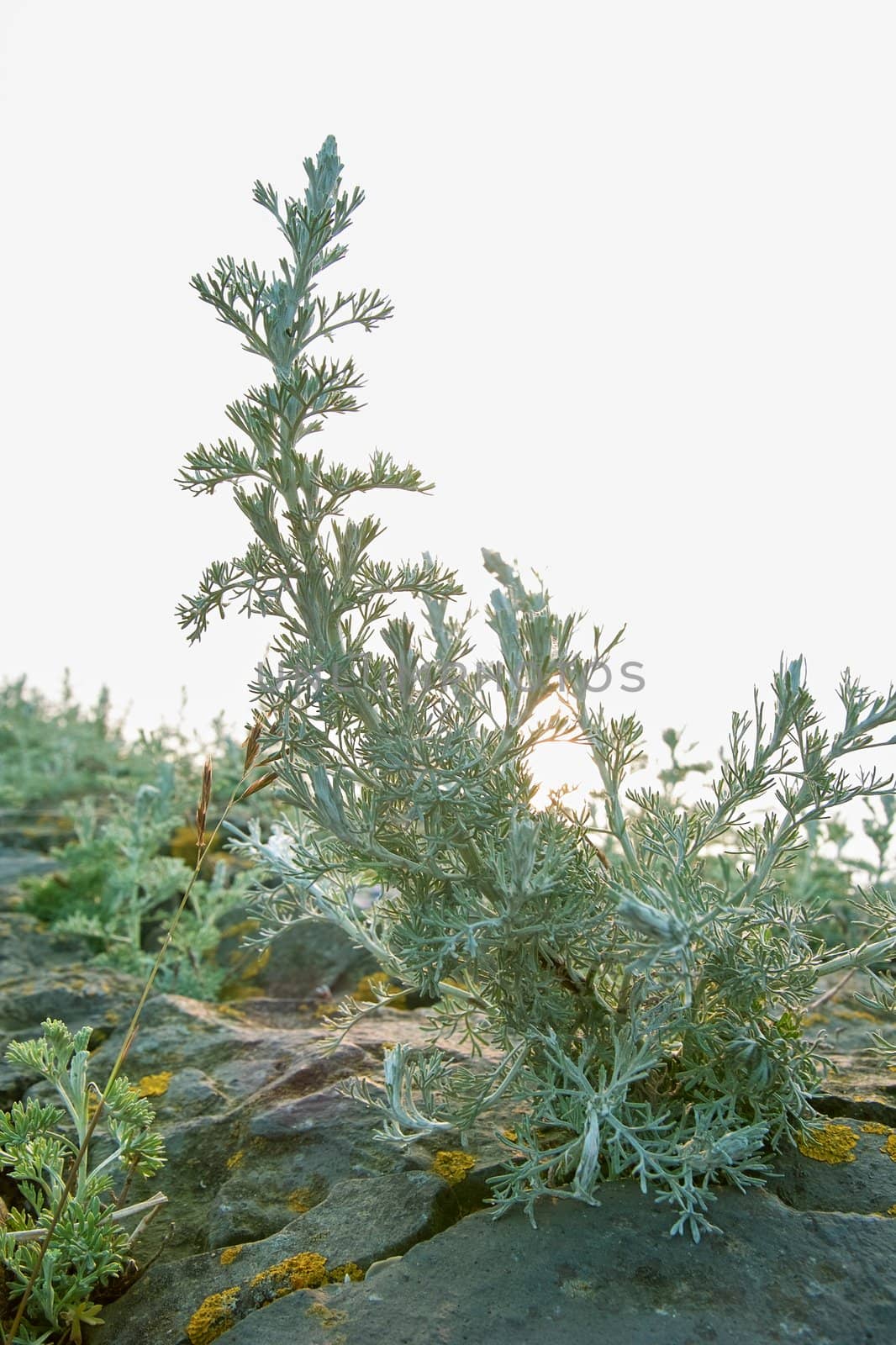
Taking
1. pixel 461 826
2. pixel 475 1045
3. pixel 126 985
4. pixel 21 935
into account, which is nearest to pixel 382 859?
pixel 461 826

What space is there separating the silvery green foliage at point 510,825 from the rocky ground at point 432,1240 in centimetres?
15

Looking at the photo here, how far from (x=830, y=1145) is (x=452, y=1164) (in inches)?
45.5

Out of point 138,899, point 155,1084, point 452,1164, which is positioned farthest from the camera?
point 138,899

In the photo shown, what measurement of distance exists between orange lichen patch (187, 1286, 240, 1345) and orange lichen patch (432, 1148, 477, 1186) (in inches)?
26.6

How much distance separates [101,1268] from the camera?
2.79 metres

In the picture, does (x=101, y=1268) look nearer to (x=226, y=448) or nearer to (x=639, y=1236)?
(x=639, y=1236)

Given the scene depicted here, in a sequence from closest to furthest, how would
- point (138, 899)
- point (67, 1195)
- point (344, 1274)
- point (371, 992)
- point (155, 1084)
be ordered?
point (67, 1195) < point (344, 1274) < point (155, 1084) < point (371, 992) < point (138, 899)

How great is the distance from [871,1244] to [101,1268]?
2073 mm

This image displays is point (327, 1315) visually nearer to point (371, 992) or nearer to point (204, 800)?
point (204, 800)

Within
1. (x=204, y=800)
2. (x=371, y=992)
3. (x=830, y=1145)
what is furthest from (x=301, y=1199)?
(x=371, y=992)

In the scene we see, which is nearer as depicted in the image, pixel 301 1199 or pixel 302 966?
pixel 301 1199

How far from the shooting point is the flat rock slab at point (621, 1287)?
234cm

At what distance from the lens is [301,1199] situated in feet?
10.7

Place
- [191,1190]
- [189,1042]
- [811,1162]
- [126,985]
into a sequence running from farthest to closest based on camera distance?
[126,985]
[189,1042]
[191,1190]
[811,1162]
